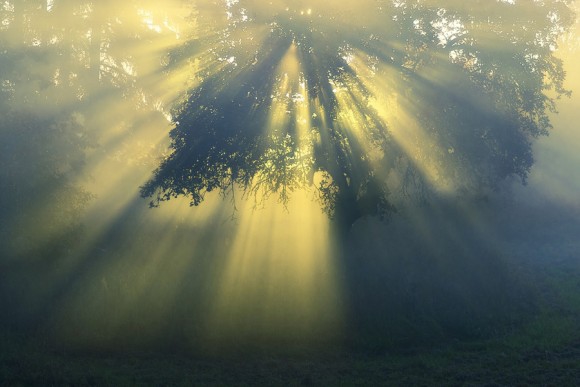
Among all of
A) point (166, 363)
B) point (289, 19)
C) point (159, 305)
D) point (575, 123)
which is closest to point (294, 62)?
point (289, 19)

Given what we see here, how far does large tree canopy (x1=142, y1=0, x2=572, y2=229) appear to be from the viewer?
20.5 m

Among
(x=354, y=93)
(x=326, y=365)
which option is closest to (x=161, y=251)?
(x=326, y=365)

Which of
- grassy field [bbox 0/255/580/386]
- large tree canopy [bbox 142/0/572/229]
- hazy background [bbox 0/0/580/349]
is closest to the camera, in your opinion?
grassy field [bbox 0/255/580/386]

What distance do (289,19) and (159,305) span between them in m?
10.8

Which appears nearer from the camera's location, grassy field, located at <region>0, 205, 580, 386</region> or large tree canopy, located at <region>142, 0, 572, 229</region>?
grassy field, located at <region>0, 205, 580, 386</region>

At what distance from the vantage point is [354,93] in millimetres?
21391

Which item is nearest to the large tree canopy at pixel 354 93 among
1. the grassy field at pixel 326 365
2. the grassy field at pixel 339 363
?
the grassy field at pixel 339 363

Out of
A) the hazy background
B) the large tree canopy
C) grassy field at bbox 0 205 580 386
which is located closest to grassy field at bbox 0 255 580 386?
grassy field at bbox 0 205 580 386

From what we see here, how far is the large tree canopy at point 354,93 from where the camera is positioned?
20516mm

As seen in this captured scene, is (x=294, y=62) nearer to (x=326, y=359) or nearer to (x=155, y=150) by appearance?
(x=326, y=359)

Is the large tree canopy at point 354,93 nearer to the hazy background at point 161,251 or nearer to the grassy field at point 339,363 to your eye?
the hazy background at point 161,251

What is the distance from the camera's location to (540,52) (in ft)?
75.5

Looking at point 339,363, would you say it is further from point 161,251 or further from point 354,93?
point 354,93

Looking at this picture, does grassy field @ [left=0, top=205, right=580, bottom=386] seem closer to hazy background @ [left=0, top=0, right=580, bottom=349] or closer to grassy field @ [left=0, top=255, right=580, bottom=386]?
grassy field @ [left=0, top=255, right=580, bottom=386]
